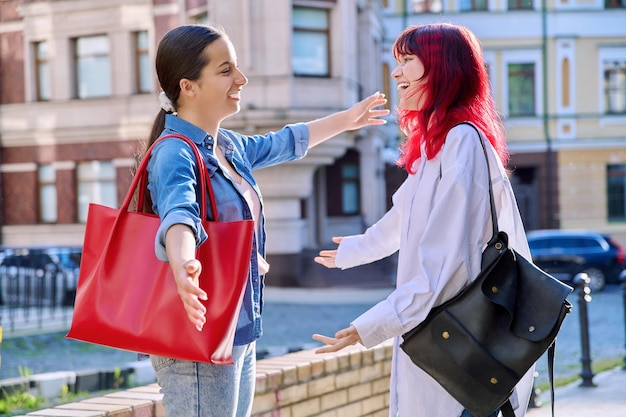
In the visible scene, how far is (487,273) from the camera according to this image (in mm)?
2568

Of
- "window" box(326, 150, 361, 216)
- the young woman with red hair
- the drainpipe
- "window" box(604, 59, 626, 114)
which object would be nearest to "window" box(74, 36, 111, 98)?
"window" box(326, 150, 361, 216)

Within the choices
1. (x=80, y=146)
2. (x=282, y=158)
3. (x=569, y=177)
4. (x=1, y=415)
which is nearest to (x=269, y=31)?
(x=80, y=146)

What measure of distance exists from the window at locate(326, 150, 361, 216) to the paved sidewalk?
1616 centimetres

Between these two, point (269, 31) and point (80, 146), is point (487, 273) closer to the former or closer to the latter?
point (269, 31)

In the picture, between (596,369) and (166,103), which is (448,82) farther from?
(596,369)

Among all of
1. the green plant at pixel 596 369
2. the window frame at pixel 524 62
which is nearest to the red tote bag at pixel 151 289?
the green plant at pixel 596 369

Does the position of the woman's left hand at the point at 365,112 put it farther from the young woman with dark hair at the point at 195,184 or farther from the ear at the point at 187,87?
the ear at the point at 187,87

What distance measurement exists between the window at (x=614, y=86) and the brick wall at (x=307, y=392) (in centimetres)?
2774

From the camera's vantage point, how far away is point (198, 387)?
257 cm

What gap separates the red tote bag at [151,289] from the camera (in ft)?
7.91

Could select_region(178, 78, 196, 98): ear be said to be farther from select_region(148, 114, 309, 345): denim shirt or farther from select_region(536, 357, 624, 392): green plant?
select_region(536, 357, 624, 392): green plant

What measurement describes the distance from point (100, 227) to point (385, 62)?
2740cm

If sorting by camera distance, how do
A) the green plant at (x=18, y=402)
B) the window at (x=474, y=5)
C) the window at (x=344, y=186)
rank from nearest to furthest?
the green plant at (x=18, y=402) → the window at (x=344, y=186) → the window at (x=474, y=5)

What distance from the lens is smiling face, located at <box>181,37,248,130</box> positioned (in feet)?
8.89
